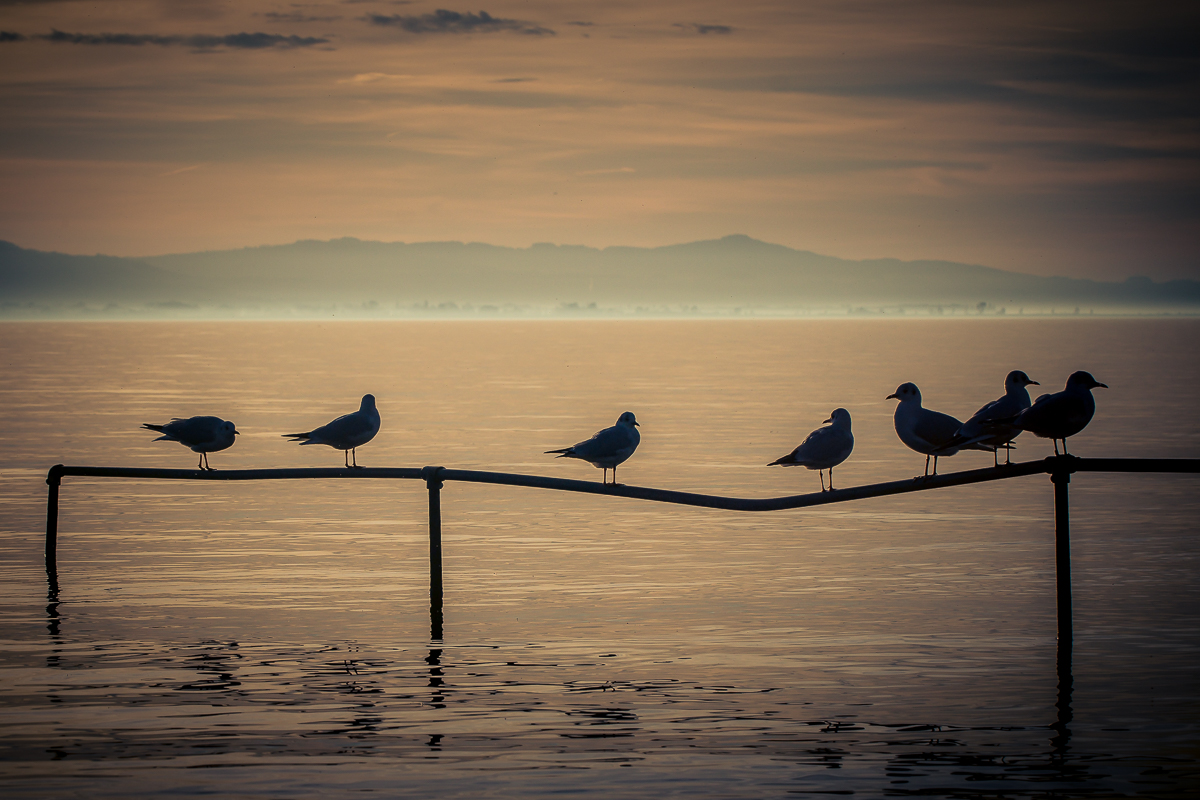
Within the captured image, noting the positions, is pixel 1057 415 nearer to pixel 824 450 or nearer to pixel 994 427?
pixel 994 427

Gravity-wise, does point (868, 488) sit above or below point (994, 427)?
below

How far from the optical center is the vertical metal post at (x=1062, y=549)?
1314 cm

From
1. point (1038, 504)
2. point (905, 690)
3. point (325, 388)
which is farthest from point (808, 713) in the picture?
point (325, 388)

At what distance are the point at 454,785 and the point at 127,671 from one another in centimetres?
555

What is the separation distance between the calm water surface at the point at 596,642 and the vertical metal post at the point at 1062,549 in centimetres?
66

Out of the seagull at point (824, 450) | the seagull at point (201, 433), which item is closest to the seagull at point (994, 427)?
the seagull at point (824, 450)

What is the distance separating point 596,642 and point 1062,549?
5.95 m

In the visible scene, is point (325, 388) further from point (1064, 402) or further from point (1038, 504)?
point (1064, 402)

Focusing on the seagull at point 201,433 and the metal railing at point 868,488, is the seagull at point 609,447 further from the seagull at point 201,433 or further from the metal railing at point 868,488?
the seagull at point 201,433

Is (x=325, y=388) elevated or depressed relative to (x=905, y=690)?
elevated

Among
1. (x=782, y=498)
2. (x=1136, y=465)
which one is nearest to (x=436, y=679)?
(x=782, y=498)

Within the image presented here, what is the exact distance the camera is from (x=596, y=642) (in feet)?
52.5

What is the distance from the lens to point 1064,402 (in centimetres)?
1404

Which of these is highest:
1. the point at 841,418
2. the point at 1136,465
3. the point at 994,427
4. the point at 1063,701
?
the point at 841,418
